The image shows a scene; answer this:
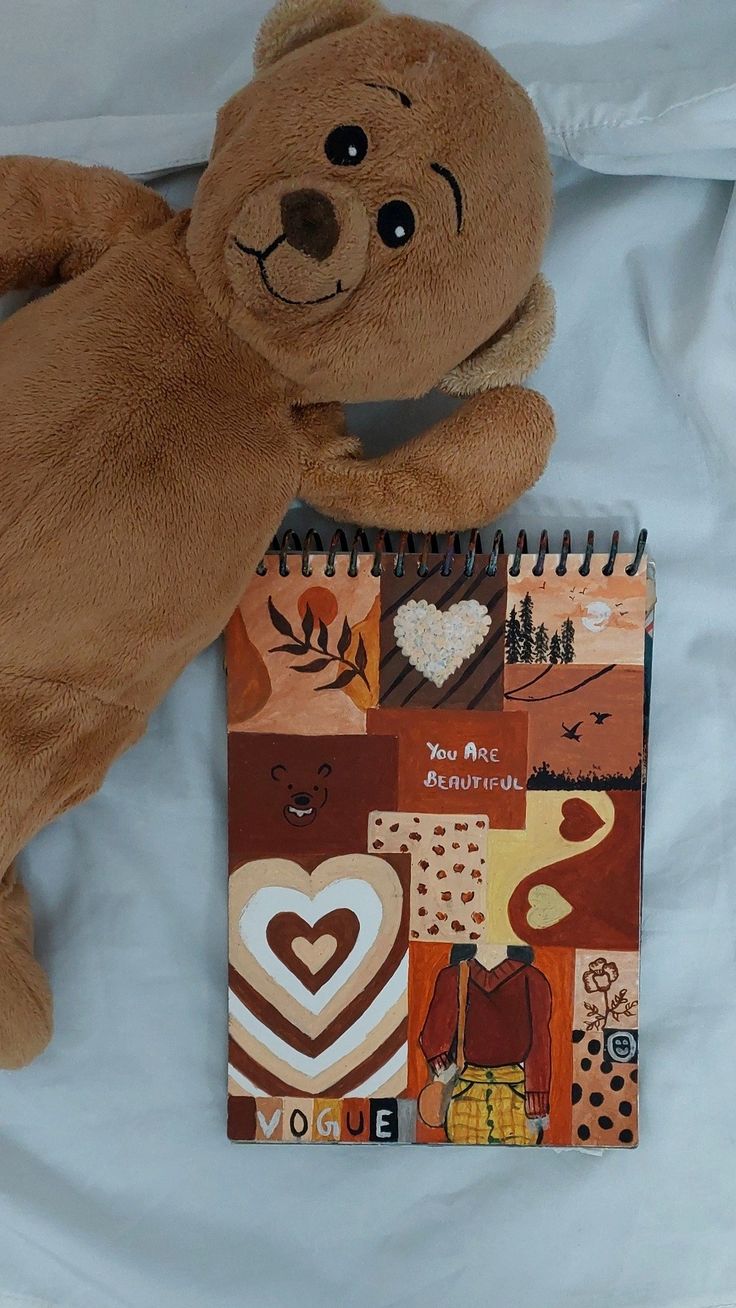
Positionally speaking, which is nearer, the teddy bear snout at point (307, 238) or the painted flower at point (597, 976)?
the teddy bear snout at point (307, 238)

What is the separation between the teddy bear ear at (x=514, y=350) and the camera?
554 millimetres

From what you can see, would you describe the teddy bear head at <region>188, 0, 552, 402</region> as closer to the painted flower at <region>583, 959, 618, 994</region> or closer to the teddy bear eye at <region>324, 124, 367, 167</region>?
the teddy bear eye at <region>324, 124, 367, 167</region>

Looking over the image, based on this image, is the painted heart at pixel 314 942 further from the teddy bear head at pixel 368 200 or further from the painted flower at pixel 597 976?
the teddy bear head at pixel 368 200

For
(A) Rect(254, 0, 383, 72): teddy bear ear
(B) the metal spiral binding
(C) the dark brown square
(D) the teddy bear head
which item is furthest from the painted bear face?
(A) Rect(254, 0, 383, 72): teddy bear ear

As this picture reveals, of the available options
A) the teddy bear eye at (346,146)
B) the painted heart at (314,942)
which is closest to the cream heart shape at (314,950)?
the painted heart at (314,942)

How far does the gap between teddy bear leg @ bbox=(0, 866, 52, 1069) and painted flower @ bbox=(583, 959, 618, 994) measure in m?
0.33

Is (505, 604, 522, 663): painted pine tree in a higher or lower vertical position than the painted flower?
higher

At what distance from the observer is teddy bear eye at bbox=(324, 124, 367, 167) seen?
0.48 meters

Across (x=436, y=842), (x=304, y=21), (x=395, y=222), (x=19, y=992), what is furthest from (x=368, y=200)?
(x=19, y=992)

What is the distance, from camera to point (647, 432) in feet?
2.16

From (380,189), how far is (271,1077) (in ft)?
1.68

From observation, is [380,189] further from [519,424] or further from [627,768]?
[627,768]

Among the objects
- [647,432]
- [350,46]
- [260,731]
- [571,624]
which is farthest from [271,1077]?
[350,46]

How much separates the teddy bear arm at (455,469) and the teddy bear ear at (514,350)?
0.04 ft
